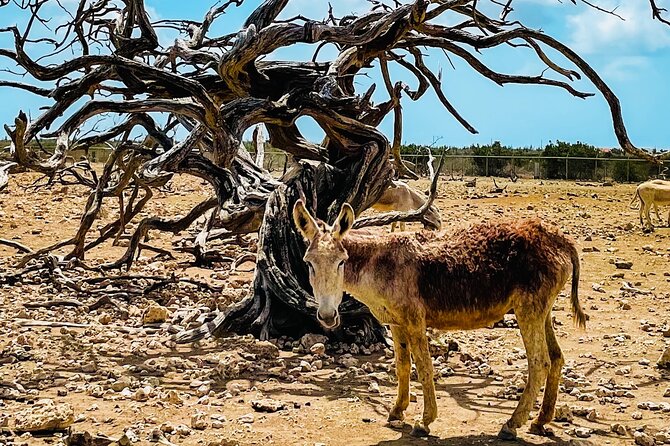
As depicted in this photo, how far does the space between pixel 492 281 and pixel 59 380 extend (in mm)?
3765

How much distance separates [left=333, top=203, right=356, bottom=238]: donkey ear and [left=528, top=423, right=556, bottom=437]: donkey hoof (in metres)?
1.98

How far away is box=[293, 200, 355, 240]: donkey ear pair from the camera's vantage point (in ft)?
18.1

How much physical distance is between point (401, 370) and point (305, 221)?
55.1 inches

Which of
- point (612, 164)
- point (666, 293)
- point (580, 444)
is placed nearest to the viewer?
point (580, 444)

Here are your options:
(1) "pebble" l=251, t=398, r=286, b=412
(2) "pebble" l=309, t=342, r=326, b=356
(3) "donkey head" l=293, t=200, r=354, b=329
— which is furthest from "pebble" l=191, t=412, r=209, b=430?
(2) "pebble" l=309, t=342, r=326, b=356

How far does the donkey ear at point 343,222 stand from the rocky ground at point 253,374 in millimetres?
1275

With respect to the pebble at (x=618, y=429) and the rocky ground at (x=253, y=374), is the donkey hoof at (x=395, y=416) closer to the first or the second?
the rocky ground at (x=253, y=374)

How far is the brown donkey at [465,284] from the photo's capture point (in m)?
5.72

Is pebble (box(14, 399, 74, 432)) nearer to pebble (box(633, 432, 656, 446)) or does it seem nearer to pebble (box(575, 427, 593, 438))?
pebble (box(575, 427, 593, 438))

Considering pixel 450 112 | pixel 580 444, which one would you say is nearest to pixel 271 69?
pixel 450 112

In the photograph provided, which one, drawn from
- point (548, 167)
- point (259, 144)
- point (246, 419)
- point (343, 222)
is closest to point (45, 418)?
point (246, 419)

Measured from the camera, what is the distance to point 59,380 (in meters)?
6.81

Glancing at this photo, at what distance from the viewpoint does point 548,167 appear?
42.8 meters

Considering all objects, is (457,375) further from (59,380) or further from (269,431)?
(59,380)
